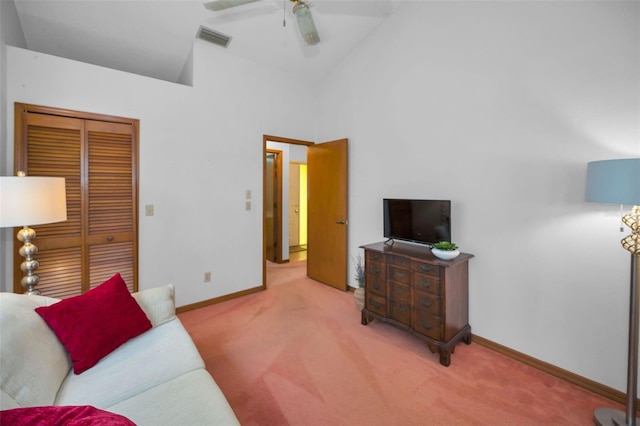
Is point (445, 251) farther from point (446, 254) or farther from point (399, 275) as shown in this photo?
point (399, 275)

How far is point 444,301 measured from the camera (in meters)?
2.22

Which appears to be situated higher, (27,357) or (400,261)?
(400,261)

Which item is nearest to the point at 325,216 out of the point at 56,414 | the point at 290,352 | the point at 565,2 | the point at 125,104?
the point at 290,352

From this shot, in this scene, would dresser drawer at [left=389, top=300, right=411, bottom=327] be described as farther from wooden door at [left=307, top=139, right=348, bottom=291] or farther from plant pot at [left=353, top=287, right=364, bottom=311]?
wooden door at [left=307, top=139, right=348, bottom=291]

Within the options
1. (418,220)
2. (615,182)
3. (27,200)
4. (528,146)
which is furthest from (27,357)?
(528,146)

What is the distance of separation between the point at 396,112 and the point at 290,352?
8.79 feet

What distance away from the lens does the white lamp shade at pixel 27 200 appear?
1.65 m

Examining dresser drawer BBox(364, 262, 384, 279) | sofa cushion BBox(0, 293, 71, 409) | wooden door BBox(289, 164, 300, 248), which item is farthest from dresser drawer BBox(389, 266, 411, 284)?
wooden door BBox(289, 164, 300, 248)

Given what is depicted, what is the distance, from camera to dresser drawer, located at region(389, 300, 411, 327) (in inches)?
97.5

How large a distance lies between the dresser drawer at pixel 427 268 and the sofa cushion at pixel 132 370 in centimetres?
176

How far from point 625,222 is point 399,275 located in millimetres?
1489

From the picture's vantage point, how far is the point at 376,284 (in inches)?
108

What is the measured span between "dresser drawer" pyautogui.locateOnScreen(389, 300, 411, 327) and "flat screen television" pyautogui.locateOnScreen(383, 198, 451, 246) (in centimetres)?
63

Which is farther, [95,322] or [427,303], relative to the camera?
[427,303]
